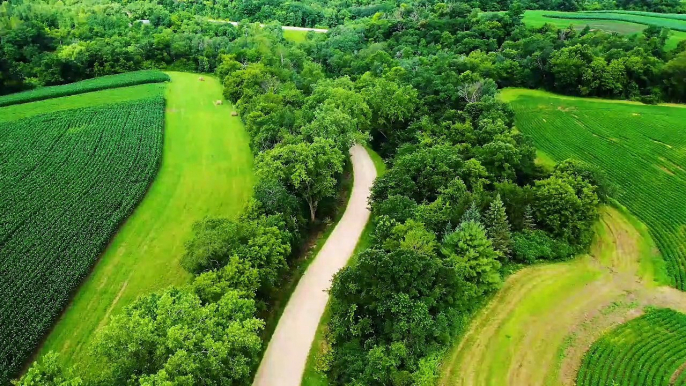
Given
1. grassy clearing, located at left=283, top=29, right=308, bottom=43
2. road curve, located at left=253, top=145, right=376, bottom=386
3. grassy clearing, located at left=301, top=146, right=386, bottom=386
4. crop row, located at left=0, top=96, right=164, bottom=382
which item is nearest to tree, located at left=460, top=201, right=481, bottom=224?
grassy clearing, located at left=301, top=146, right=386, bottom=386

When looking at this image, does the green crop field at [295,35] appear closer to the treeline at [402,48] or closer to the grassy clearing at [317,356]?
the treeline at [402,48]

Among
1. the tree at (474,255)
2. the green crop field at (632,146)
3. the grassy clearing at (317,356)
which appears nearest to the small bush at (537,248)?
the tree at (474,255)

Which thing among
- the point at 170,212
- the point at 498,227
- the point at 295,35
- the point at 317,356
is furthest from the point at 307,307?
the point at 295,35

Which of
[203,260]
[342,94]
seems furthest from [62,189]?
[342,94]

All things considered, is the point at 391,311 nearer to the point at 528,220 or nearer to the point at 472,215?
the point at 472,215

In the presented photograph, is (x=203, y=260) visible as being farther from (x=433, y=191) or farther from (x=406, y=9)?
(x=406, y=9)

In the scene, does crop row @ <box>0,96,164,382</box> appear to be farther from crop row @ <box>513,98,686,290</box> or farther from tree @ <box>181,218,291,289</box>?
crop row @ <box>513,98,686,290</box>
